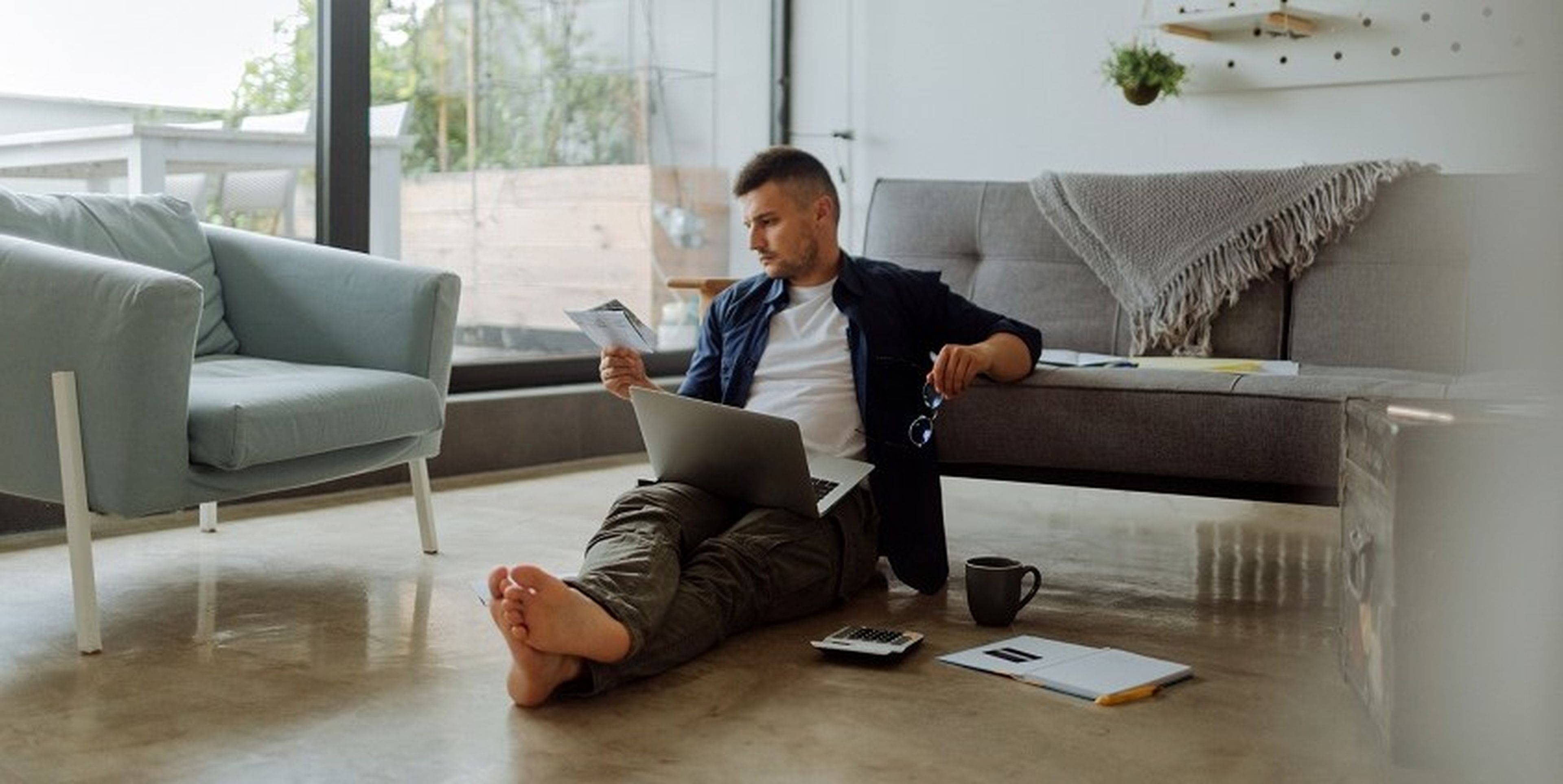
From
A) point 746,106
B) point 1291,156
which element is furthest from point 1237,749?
point 746,106

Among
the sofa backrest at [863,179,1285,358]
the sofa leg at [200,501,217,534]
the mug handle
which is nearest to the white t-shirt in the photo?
the mug handle

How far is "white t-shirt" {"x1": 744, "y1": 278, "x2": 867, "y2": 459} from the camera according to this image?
259 centimetres

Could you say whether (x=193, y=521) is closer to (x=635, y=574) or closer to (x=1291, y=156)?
(x=635, y=574)

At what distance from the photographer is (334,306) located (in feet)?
9.56

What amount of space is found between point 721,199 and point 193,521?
237 cm

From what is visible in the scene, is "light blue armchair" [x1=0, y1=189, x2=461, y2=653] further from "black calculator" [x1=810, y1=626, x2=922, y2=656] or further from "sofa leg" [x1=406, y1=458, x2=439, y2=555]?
"black calculator" [x1=810, y1=626, x2=922, y2=656]

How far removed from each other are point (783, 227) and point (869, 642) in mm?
743

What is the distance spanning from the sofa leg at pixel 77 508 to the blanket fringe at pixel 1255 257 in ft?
6.82

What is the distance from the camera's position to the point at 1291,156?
169 inches

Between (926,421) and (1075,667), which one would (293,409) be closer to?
(926,421)

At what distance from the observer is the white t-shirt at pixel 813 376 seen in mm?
2588

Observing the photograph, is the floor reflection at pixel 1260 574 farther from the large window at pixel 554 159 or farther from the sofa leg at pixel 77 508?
the large window at pixel 554 159

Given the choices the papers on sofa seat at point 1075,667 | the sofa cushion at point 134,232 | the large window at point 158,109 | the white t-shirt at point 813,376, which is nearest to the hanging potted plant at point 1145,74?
the white t-shirt at point 813,376

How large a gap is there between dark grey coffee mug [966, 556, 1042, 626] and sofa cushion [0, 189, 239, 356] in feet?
4.65
